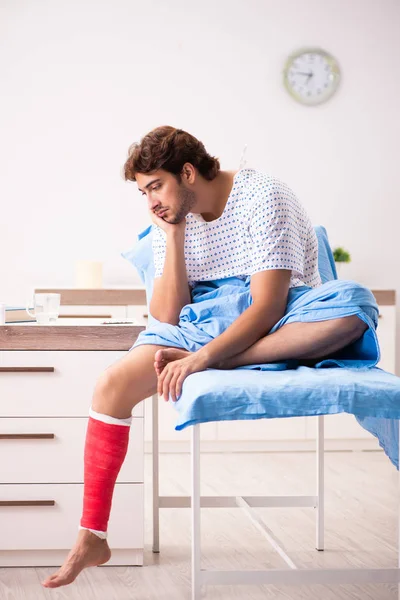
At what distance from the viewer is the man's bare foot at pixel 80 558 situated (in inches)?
61.7

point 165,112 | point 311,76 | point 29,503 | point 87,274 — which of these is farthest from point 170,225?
point 311,76

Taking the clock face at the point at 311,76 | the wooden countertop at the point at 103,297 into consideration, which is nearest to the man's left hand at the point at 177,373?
the wooden countertop at the point at 103,297

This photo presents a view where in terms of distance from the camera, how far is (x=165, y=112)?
4047 mm

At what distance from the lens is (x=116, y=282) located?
13.3 ft

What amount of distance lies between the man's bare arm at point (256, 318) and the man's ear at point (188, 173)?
0.99 feet

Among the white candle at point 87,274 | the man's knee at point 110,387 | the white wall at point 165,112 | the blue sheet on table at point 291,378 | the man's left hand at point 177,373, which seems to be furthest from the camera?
the white wall at point 165,112

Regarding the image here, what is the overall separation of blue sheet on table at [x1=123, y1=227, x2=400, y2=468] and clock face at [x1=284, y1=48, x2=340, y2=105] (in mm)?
2420

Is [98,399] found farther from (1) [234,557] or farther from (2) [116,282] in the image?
(2) [116,282]

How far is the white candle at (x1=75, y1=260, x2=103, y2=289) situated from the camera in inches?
145

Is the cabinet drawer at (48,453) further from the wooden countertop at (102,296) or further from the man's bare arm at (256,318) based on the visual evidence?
the wooden countertop at (102,296)

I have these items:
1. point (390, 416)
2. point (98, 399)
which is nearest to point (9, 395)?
point (98, 399)

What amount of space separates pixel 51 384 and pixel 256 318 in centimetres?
64

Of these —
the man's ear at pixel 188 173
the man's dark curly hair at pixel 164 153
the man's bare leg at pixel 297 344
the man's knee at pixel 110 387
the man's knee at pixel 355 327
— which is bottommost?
the man's knee at pixel 110 387

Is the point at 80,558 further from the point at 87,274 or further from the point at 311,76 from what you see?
the point at 311,76
